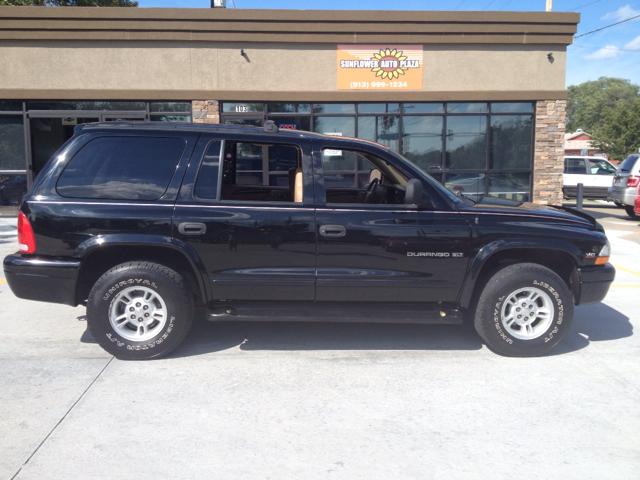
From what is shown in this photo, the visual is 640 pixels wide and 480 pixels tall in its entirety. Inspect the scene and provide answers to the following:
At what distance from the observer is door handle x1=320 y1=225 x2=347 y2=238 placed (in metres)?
4.58

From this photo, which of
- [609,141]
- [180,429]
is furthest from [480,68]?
[609,141]

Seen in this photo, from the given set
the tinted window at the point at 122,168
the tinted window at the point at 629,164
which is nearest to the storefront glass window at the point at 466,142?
the tinted window at the point at 629,164

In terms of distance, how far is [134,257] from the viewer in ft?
15.5

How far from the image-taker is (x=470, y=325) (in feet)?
19.0

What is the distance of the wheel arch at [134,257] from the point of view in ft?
14.7

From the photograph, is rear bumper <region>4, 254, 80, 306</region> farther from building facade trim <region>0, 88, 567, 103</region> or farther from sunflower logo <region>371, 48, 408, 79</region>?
sunflower logo <region>371, 48, 408, 79</region>

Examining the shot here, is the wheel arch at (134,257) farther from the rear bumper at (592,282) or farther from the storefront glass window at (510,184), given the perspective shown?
the storefront glass window at (510,184)

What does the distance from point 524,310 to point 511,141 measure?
10.4 meters

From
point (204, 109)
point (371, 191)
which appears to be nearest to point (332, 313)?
point (371, 191)

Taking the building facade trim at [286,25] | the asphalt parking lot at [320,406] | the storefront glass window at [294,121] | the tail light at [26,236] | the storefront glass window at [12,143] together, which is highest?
the building facade trim at [286,25]

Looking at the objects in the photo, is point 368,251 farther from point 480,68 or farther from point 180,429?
point 480,68

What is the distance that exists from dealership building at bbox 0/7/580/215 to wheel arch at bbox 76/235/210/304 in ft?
30.2

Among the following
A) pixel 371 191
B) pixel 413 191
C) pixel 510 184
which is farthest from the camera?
pixel 510 184

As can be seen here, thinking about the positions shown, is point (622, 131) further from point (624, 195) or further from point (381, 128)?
point (381, 128)
